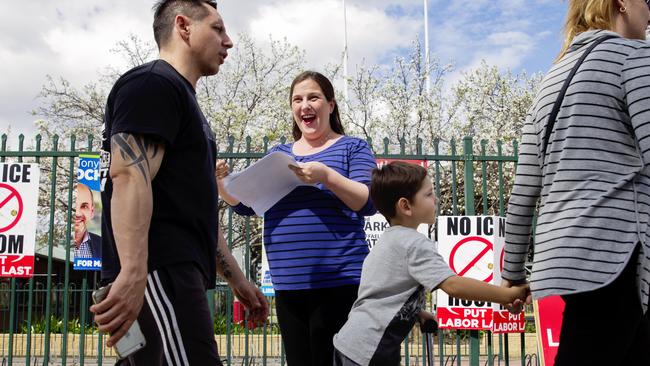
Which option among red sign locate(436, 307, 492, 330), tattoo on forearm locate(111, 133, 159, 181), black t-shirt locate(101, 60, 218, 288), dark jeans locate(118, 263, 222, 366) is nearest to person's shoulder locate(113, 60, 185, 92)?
black t-shirt locate(101, 60, 218, 288)

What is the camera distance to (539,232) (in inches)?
88.5

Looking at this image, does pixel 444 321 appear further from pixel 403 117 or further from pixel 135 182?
pixel 403 117

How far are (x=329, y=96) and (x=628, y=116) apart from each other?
1662 millimetres

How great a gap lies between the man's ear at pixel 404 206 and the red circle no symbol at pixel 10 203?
4.33m

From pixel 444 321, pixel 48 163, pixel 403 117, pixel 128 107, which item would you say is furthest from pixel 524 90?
pixel 128 107

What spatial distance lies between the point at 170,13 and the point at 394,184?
3.67ft

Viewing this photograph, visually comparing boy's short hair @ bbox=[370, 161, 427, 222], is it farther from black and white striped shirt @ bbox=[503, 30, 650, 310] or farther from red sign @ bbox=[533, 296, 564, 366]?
red sign @ bbox=[533, 296, 564, 366]

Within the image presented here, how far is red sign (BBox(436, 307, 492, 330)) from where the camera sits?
228 inches

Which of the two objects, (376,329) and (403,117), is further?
(403,117)

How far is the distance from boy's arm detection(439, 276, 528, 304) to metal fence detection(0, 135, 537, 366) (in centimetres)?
341

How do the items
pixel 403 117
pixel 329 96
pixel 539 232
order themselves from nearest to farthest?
1. pixel 539 232
2. pixel 329 96
3. pixel 403 117

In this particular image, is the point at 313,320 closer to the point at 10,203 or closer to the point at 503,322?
the point at 503,322

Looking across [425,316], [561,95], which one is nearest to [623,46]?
[561,95]

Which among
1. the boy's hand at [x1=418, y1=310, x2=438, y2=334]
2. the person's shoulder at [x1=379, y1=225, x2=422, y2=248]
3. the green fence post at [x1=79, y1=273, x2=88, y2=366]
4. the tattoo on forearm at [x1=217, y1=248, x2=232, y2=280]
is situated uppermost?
the person's shoulder at [x1=379, y1=225, x2=422, y2=248]
